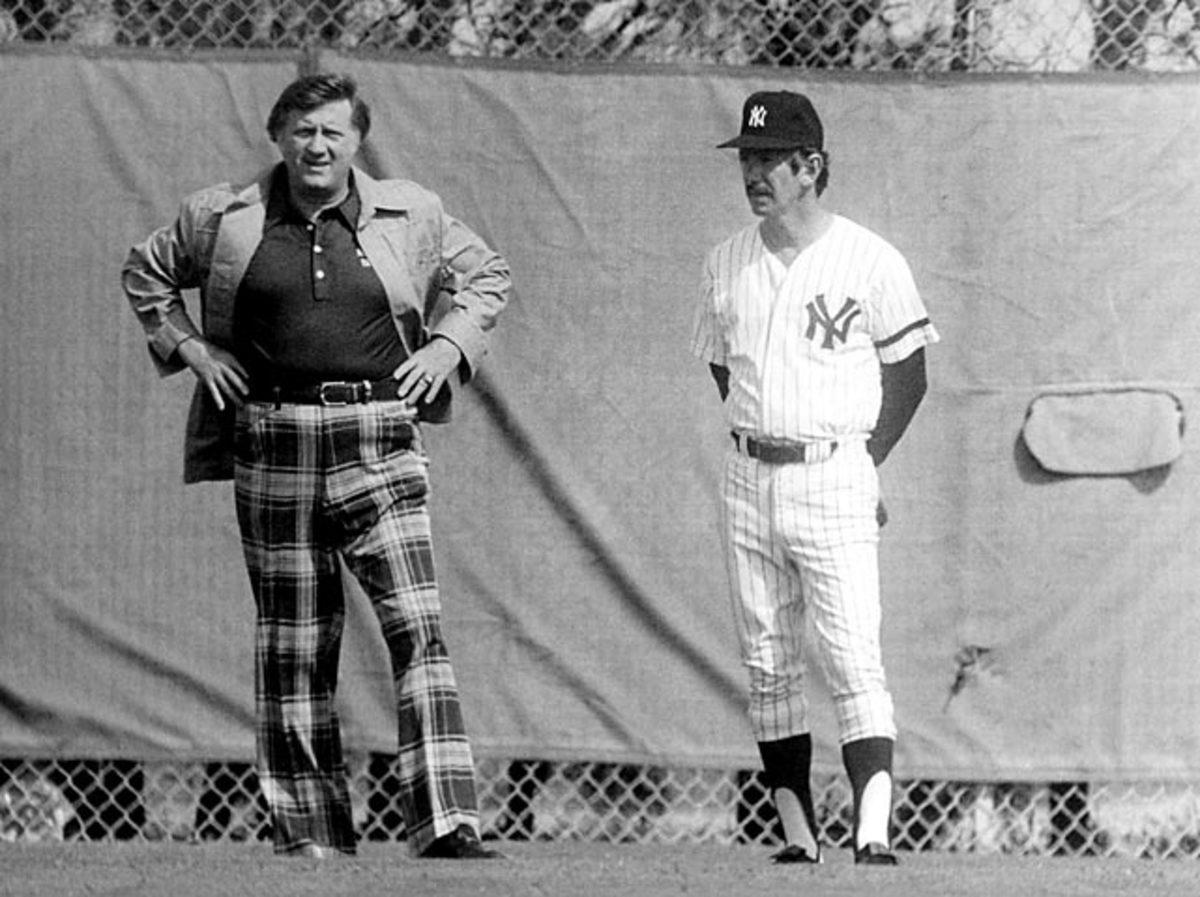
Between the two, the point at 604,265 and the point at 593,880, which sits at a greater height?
the point at 604,265

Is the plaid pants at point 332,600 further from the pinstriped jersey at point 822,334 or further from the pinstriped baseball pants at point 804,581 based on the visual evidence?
the pinstriped jersey at point 822,334

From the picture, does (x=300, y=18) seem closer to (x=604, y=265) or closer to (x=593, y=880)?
(x=604, y=265)

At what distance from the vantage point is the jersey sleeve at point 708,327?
708cm

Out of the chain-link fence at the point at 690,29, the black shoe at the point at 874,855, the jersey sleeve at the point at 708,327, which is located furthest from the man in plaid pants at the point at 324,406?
the chain-link fence at the point at 690,29

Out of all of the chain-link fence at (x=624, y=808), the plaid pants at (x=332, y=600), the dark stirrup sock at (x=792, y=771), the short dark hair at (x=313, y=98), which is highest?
the short dark hair at (x=313, y=98)

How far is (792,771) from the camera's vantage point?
6992mm

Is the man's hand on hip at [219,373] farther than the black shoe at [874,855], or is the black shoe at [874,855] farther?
the man's hand on hip at [219,373]

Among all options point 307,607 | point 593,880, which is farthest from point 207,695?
point 593,880

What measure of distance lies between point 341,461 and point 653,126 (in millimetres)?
1622

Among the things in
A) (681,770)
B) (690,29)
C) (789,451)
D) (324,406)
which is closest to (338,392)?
(324,406)

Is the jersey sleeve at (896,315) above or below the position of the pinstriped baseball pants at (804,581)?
above

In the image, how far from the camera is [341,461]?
6.84m

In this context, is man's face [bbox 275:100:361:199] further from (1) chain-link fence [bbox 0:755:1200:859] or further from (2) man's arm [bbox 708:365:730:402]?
(1) chain-link fence [bbox 0:755:1200:859]

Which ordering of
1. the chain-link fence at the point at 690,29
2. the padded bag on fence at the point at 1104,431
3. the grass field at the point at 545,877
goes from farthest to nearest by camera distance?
the chain-link fence at the point at 690,29 < the padded bag on fence at the point at 1104,431 < the grass field at the point at 545,877
